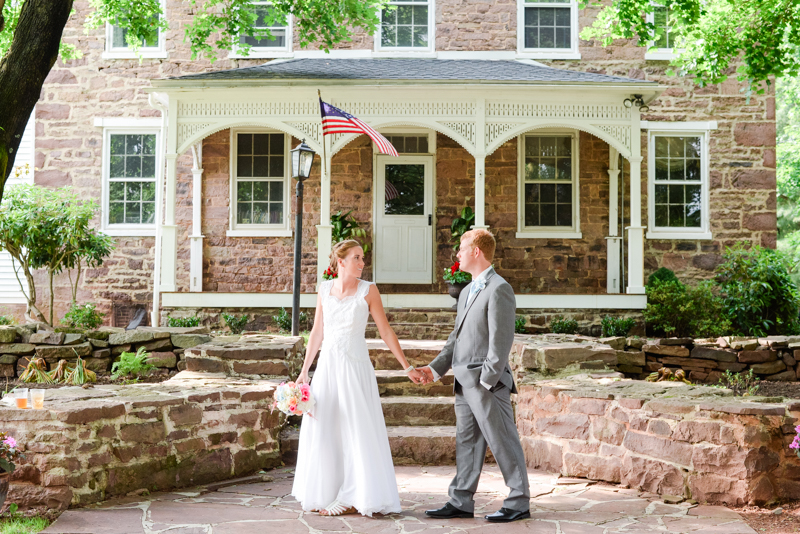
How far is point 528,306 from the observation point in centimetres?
1098

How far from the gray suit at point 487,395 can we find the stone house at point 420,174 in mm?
8286

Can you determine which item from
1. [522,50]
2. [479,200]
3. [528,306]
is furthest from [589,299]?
[522,50]

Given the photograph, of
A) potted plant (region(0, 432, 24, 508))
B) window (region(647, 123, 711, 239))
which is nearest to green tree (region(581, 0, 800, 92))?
window (region(647, 123, 711, 239))

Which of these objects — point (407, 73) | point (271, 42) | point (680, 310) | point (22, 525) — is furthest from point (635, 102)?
point (22, 525)

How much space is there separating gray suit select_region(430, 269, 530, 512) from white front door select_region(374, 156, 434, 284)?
27.5ft

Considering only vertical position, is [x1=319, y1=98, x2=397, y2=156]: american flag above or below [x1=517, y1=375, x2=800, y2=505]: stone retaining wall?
above

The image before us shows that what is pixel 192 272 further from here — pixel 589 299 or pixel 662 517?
pixel 662 517

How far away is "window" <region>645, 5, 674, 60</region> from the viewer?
13070mm

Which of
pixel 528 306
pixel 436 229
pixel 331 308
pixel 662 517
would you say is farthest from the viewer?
pixel 436 229

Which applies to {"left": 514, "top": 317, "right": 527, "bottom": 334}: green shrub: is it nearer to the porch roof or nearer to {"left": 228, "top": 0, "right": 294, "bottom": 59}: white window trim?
the porch roof

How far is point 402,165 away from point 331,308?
8.68 m

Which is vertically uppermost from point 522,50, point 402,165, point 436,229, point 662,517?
point 522,50

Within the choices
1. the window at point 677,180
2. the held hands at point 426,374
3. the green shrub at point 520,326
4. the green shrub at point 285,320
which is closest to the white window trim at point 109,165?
the green shrub at point 285,320

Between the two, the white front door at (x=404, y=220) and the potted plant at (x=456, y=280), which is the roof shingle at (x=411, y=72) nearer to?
the white front door at (x=404, y=220)
